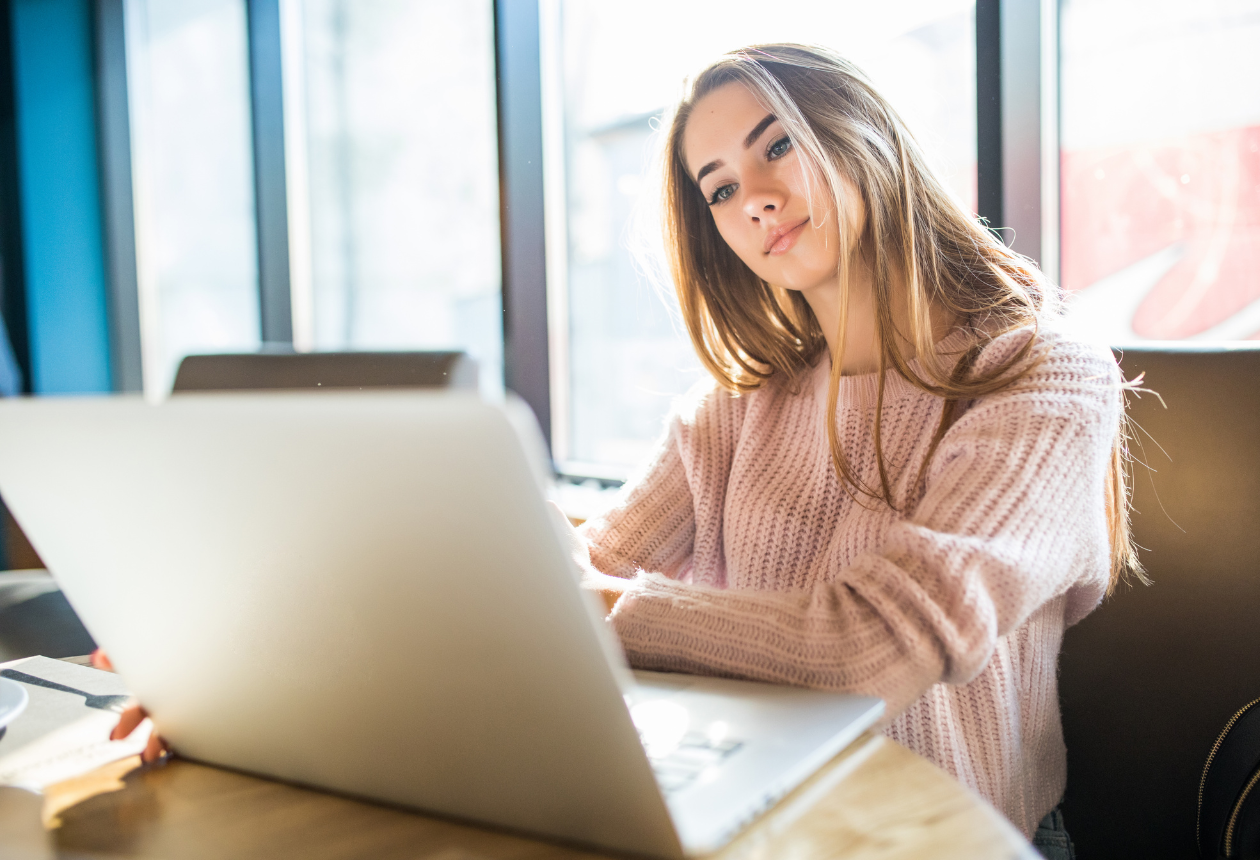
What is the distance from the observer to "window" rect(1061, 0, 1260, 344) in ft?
4.60

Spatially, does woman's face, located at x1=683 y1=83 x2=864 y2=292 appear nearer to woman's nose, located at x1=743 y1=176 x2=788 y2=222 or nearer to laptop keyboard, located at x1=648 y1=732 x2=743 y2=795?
woman's nose, located at x1=743 y1=176 x2=788 y2=222

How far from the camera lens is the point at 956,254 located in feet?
3.59

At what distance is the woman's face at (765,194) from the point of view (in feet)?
3.63

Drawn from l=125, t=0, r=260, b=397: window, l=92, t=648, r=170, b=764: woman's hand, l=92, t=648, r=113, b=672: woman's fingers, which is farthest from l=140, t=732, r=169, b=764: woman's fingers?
l=125, t=0, r=260, b=397: window

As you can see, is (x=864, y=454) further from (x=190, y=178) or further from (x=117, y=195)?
(x=117, y=195)

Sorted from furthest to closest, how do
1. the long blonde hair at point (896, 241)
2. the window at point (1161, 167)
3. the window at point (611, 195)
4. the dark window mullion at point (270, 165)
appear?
the dark window mullion at point (270, 165) < the window at point (611, 195) < the window at point (1161, 167) < the long blonde hair at point (896, 241)

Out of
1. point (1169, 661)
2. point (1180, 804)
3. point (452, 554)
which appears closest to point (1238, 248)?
point (1169, 661)

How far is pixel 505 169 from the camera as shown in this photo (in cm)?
233

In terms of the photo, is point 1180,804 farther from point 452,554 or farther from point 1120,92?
point 1120,92

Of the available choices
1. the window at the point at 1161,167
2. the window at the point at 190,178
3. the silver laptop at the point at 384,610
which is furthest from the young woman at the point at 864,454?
the window at the point at 190,178

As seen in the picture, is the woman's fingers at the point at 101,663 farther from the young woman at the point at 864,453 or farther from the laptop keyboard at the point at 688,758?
the laptop keyboard at the point at 688,758

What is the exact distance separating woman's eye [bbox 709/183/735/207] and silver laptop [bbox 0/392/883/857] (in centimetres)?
78

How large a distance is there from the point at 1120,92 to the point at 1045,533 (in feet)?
3.58

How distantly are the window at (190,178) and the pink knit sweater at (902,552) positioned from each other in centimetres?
270
